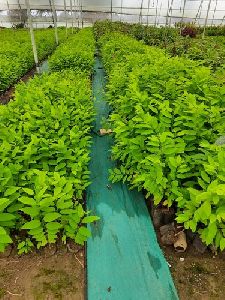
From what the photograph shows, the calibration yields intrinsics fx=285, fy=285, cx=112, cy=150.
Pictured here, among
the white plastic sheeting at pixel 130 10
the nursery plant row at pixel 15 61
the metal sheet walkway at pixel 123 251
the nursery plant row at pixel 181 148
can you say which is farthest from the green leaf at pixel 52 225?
the white plastic sheeting at pixel 130 10

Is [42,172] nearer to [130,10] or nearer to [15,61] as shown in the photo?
[15,61]

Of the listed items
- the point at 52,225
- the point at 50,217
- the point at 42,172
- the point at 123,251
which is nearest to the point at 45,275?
the point at 52,225

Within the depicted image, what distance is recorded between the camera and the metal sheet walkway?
2.66 m

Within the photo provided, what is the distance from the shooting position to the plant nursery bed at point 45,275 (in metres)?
2.63

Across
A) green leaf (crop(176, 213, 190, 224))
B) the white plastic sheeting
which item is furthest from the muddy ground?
the white plastic sheeting

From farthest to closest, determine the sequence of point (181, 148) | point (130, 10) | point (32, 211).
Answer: point (130, 10)
point (181, 148)
point (32, 211)

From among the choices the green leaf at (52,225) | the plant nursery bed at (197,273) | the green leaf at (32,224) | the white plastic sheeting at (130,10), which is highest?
the green leaf at (32,224)

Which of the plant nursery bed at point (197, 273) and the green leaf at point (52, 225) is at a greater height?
the green leaf at point (52, 225)

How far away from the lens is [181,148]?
9.85 ft

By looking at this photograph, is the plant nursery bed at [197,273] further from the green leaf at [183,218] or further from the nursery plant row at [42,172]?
the nursery plant row at [42,172]

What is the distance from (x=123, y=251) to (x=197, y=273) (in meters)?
0.77

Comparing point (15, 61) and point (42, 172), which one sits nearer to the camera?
point (42, 172)

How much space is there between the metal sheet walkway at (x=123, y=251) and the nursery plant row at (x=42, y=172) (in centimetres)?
29

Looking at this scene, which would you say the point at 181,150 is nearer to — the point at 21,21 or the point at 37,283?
the point at 37,283
